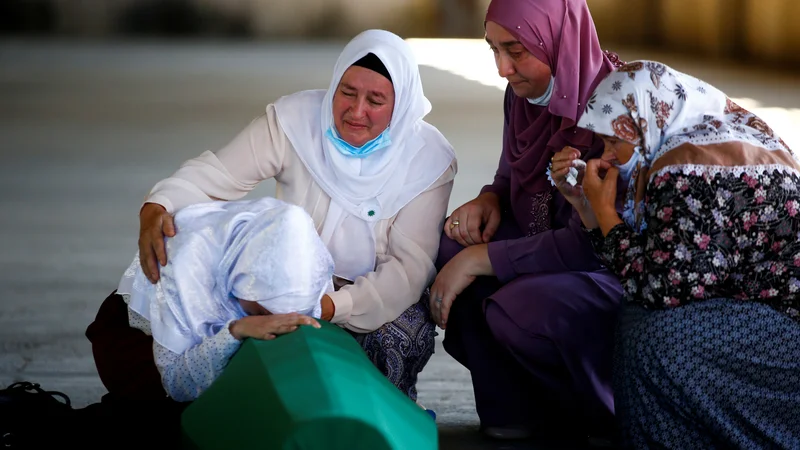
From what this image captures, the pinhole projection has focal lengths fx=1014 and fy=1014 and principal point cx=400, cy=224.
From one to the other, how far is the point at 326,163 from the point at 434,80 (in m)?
9.42

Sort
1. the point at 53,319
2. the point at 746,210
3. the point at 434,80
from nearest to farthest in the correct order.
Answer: the point at 746,210
the point at 53,319
the point at 434,80

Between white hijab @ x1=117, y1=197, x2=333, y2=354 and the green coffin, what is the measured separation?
16 cm

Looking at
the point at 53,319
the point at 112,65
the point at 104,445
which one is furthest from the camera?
the point at 112,65

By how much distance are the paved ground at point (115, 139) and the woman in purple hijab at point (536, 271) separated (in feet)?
0.61

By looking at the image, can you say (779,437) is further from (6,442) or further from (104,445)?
(6,442)

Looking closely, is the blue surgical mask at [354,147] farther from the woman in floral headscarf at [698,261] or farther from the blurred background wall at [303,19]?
the blurred background wall at [303,19]

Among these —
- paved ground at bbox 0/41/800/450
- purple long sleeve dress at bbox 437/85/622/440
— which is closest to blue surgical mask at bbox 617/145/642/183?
purple long sleeve dress at bbox 437/85/622/440

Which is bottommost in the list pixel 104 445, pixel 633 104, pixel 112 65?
pixel 112 65

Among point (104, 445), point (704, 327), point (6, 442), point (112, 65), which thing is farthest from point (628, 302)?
point (112, 65)

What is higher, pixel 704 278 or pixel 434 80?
pixel 704 278

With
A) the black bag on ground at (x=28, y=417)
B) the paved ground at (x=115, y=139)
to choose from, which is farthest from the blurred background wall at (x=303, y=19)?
the black bag on ground at (x=28, y=417)

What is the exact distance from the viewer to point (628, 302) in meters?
2.26

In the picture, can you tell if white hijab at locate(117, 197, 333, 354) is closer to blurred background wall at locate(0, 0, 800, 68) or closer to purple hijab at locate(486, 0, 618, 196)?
purple hijab at locate(486, 0, 618, 196)

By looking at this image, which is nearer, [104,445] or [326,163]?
[104,445]
